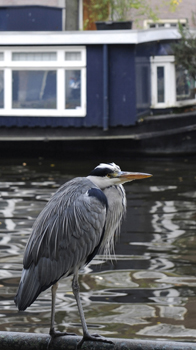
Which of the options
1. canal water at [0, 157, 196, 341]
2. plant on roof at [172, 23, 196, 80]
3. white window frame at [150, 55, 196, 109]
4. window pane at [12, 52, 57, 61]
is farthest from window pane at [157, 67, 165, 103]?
A: canal water at [0, 157, 196, 341]

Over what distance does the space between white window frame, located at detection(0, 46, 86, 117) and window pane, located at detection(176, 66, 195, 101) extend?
9.58 feet

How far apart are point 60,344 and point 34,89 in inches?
515

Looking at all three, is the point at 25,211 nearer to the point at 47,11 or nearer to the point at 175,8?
the point at 47,11

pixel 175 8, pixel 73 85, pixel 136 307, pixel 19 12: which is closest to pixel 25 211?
pixel 136 307

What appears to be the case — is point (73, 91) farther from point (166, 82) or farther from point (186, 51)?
point (186, 51)

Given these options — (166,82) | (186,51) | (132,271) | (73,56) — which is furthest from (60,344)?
(166,82)

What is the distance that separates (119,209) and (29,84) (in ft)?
40.6

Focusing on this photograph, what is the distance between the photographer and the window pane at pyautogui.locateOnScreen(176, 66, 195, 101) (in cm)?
1698

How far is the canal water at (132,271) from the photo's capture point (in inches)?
210

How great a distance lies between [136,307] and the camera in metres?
5.68

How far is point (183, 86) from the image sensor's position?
56.4 ft

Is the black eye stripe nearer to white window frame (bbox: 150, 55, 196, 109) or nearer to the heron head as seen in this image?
the heron head

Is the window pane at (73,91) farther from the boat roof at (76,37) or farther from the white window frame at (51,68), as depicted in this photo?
the boat roof at (76,37)

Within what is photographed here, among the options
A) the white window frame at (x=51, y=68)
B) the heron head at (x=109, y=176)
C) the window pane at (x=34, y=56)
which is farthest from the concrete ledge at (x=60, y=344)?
the window pane at (x=34, y=56)
